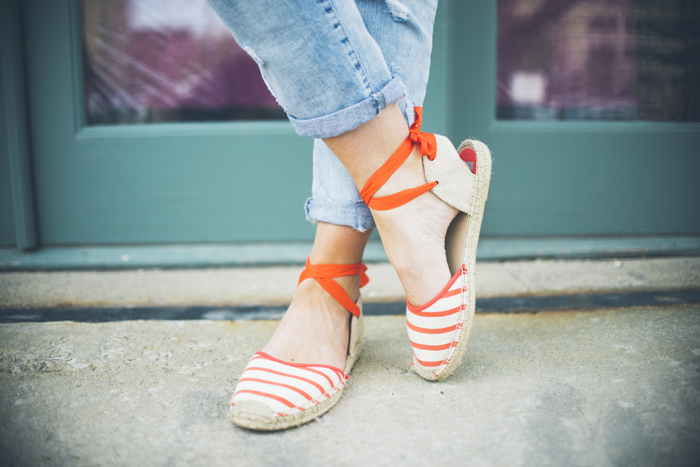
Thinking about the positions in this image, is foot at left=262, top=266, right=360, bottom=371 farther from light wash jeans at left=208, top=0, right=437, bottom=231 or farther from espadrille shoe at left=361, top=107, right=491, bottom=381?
light wash jeans at left=208, top=0, right=437, bottom=231

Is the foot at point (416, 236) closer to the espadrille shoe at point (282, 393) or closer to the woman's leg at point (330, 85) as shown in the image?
the woman's leg at point (330, 85)

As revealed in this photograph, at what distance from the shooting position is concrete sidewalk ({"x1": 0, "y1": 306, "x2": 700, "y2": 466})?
57cm

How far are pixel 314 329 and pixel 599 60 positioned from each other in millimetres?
1563

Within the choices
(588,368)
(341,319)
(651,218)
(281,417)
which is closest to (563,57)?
(651,218)

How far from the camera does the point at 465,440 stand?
23.0 inches

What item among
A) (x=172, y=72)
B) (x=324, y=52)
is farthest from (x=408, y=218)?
(x=172, y=72)

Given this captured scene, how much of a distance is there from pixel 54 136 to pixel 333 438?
1523 millimetres

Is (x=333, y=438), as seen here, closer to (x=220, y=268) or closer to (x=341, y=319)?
(x=341, y=319)

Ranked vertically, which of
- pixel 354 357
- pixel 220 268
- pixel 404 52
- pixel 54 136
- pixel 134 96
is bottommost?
pixel 220 268

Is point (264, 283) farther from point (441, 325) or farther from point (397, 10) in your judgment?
point (397, 10)

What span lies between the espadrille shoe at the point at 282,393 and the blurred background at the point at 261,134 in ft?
2.61

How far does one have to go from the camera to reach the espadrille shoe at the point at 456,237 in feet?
2.32

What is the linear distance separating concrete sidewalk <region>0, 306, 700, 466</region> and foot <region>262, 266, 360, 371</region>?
0.24 feet

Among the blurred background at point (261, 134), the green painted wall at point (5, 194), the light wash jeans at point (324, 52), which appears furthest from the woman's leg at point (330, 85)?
the green painted wall at point (5, 194)
